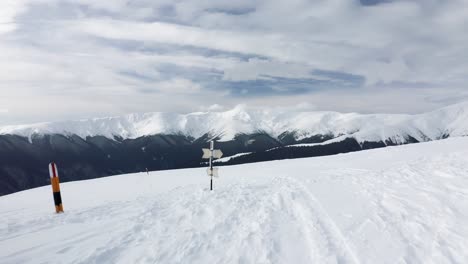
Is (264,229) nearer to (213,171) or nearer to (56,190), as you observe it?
(56,190)

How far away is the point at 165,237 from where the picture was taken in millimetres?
6461

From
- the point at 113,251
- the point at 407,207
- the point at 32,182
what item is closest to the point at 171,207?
the point at 113,251

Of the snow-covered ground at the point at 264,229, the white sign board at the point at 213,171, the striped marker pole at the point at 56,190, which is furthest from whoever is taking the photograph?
the white sign board at the point at 213,171

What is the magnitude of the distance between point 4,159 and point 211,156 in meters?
233

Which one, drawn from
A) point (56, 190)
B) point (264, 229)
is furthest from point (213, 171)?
point (264, 229)

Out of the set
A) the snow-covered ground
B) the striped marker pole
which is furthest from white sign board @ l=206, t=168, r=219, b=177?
the striped marker pole

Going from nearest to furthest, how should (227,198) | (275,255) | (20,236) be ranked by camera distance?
(275,255) → (20,236) → (227,198)

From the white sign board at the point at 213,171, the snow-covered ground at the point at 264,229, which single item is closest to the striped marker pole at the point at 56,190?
the snow-covered ground at the point at 264,229

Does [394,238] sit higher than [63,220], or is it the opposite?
[63,220]

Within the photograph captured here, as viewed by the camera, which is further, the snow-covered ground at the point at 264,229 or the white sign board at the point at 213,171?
the white sign board at the point at 213,171

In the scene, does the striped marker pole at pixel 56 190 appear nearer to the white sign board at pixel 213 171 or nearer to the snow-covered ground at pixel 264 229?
the snow-covered ground at pixel 264 229

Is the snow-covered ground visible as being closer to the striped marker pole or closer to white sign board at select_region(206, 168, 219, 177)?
the striped marker pole

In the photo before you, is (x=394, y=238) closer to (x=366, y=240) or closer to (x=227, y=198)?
(x=366, y=240)

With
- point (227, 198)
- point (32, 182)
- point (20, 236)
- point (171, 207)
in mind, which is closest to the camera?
point (20, 236)
